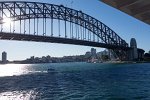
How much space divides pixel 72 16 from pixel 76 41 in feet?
56.5

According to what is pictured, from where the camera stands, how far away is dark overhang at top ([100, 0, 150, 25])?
5.48m

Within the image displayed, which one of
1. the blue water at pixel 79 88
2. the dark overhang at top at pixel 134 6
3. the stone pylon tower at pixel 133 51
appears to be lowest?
the blue water at pixel 79 88

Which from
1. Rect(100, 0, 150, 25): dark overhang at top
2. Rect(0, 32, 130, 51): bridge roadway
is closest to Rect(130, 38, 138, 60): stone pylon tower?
Rect(0, 32, 130, 51): bridge roadway

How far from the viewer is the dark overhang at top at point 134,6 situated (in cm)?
548

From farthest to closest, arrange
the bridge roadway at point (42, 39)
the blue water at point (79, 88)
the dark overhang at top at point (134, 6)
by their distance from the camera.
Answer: the bridge roadway at point (42, 39) < the blue water at point (79, 88) < the dark overhang at top at point (134, 6)

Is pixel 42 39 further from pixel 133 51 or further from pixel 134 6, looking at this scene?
pixel 134 6

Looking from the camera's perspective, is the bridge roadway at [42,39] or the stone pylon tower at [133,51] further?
the stone pylon tower at [133,51]

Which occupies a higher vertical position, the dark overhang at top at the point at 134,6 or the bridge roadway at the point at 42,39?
the bridge roadway at the point at 42,39

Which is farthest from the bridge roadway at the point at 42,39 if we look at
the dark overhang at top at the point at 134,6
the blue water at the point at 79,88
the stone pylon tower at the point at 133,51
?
the dark overhang at top at the point at 134,6

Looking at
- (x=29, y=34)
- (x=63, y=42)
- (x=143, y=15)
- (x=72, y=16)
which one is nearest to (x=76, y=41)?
(x=63, y=42)

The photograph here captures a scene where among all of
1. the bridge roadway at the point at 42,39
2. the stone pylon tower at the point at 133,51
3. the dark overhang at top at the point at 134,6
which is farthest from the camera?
the stone pylon tower at the point at 133,51

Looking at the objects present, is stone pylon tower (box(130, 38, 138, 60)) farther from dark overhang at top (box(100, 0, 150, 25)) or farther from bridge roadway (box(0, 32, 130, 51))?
dark overhang at top (box(100, 0, 150, 25))

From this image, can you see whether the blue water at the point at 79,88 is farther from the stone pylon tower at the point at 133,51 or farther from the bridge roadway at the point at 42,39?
the stone pylon tower at the point at 133,51

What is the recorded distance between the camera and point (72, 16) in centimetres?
12738
